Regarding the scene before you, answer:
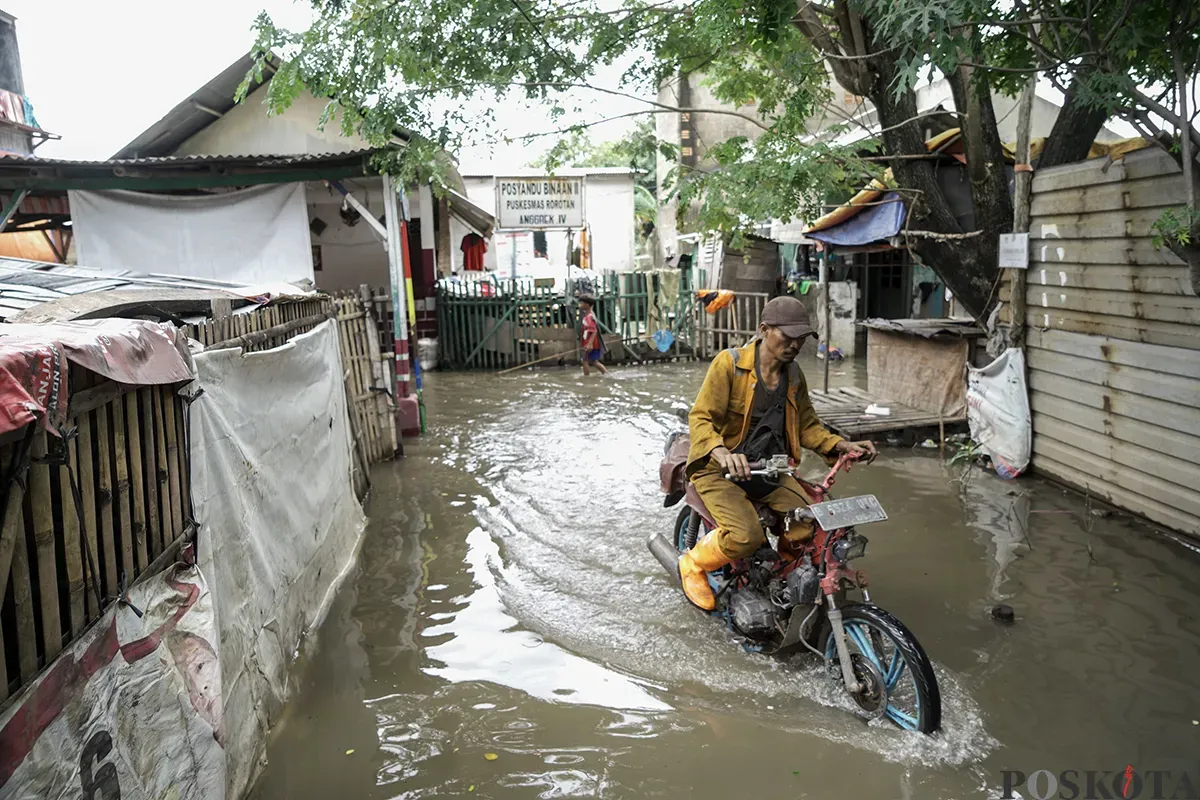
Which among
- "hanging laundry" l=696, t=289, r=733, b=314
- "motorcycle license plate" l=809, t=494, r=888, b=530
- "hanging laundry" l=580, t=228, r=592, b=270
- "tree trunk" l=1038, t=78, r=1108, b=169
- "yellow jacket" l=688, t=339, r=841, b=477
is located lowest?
"motorcycle license plate" l=809, t=494, r=888, b=530

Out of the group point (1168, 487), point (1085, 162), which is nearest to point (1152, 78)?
point (1085, 162)

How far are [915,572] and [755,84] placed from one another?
635 cm

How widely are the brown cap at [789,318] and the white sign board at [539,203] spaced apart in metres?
10.6

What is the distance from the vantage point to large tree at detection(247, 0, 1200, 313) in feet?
15.3

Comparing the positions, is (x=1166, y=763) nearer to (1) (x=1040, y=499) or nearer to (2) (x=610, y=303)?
(1) (x=1040, y=499)

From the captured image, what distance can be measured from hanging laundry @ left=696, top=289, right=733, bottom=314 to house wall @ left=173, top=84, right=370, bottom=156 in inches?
272

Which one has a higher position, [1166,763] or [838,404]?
[838,404]

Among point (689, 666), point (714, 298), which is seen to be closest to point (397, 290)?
point (689, 666)

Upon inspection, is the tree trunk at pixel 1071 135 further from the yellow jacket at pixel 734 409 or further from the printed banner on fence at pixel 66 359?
the printed banner on fence at pixel 66 359

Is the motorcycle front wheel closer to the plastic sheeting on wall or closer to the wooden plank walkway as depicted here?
the plastic sheeting on wall

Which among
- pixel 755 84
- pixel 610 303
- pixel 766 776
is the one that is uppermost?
pixel 755 84

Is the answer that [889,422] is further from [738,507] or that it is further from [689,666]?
[689,666]

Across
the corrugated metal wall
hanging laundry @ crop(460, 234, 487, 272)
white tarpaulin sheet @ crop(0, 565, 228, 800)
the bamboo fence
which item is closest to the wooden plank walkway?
the corrugated metal wall

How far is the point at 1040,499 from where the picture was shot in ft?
23.1
